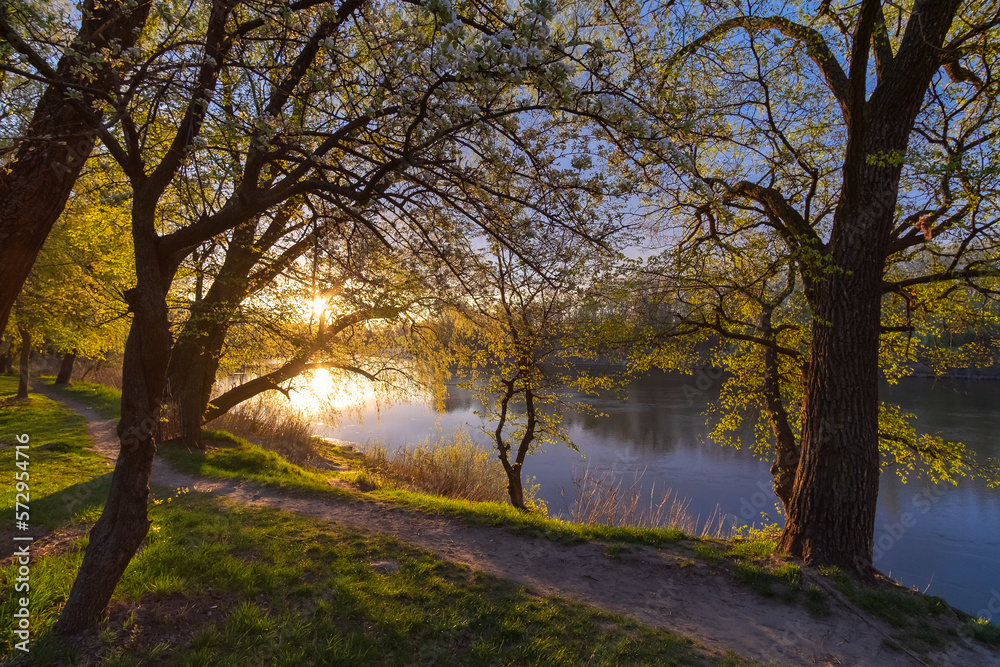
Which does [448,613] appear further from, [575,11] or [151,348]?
[575,11]

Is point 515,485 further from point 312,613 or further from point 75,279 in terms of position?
point 75,279

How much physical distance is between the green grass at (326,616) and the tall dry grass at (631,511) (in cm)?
441

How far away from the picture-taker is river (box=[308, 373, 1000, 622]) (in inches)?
406

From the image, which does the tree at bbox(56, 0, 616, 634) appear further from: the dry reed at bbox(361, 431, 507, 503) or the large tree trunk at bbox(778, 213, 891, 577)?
the dry reed at bbox(361, 431, 507, 503)

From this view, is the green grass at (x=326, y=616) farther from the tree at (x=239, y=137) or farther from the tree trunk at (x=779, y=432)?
the tree trunk at (x=779, y=432)

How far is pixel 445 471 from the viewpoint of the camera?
12.6 metres

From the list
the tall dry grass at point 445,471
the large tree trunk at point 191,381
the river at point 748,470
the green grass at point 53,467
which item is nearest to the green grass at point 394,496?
the large tree trunk at point 191,381

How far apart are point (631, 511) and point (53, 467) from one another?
33.4ft

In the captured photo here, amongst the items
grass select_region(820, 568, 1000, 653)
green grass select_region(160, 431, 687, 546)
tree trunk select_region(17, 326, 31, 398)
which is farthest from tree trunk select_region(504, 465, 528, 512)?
tree trunk select_region(17, 326, 31, 398)

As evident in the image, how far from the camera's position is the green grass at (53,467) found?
5492 mm

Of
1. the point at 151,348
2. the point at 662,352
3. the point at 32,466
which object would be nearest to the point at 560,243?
the point at 151,348

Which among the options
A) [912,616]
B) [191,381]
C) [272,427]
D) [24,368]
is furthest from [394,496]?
[24,368]

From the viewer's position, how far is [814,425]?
5727mm

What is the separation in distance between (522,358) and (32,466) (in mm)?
7950
